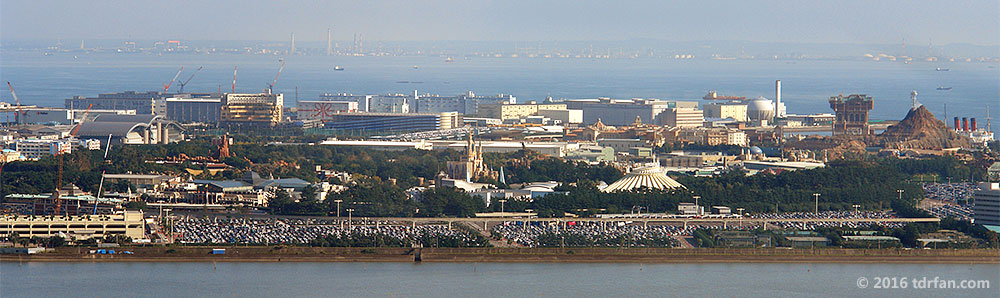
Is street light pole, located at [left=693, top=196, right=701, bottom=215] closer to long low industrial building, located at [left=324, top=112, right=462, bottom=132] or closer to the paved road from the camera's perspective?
the paved road

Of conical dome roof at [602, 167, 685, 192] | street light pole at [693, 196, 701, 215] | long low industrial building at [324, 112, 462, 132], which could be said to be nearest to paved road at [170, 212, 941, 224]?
street light pole at [693, 196, 701, 215]

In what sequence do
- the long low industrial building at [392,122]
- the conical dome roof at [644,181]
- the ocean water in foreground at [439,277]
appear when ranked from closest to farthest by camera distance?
the ocean water in foreground at [439,277]
the conical dome roof at [644,181]
the long low industrial building at [392,122]

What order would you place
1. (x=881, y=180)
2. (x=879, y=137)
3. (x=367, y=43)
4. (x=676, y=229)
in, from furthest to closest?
1. (x=367, y=43)
2. (x=879, y=137)
3. (x=881, y=180)
4. (x=676, y=229)

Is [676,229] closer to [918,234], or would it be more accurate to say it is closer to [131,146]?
[918,234]

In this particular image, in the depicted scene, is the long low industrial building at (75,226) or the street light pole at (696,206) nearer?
the long low industrial building at (75,226)

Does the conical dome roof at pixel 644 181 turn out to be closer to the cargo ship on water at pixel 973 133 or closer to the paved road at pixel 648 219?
the paved road at pixel 648 219

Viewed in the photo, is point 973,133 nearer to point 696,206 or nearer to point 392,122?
point 392,122

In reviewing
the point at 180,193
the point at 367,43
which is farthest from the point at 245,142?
the point at 367,43

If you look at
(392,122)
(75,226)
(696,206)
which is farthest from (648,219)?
(392,122)

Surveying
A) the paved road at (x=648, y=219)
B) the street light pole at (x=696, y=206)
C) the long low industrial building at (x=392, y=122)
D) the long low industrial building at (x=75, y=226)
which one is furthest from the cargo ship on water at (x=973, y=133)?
the long low industrial building at (x=75, y=226)

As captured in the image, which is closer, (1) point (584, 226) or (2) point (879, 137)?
(1) point (584, 226)
